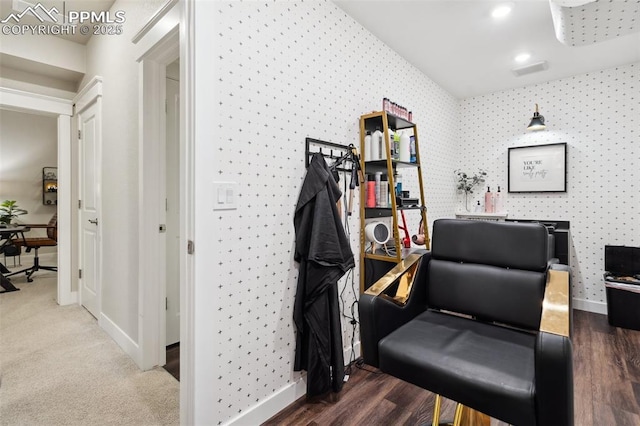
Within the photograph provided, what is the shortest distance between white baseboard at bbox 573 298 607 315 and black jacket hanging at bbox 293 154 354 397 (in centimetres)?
315

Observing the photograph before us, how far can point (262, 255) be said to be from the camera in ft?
5.32

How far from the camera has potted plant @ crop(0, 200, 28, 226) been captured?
188 inches

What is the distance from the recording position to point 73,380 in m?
1.96

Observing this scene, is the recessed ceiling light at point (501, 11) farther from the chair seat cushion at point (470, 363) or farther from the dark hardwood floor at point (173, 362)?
the dark hardwood floor at point (173, 362)

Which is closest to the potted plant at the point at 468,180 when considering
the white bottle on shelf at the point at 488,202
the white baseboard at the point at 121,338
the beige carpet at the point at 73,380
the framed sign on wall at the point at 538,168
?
the white bottle on shelf at the point at 488,202

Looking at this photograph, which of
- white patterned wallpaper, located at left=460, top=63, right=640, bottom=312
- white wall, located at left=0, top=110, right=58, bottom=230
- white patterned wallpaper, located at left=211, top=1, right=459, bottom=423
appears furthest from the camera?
white wall, located at left=0, top=110, right=58, bottom=230

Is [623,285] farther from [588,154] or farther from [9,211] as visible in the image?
[9,211]

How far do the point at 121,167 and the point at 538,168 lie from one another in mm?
4276

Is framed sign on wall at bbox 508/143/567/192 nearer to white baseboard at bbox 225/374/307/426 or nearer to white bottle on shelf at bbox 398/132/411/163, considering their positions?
white bottle on shelf at bbox 398/132/411/163

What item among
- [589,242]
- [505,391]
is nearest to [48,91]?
[505,391]

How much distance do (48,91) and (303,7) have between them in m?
3.16

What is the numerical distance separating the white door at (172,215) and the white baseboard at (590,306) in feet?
13.5

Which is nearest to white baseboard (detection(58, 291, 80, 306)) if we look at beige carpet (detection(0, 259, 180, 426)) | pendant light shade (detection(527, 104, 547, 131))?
beige carpet (detection(0, 259, 180, 426))

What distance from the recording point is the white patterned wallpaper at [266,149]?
1457 millimetres
